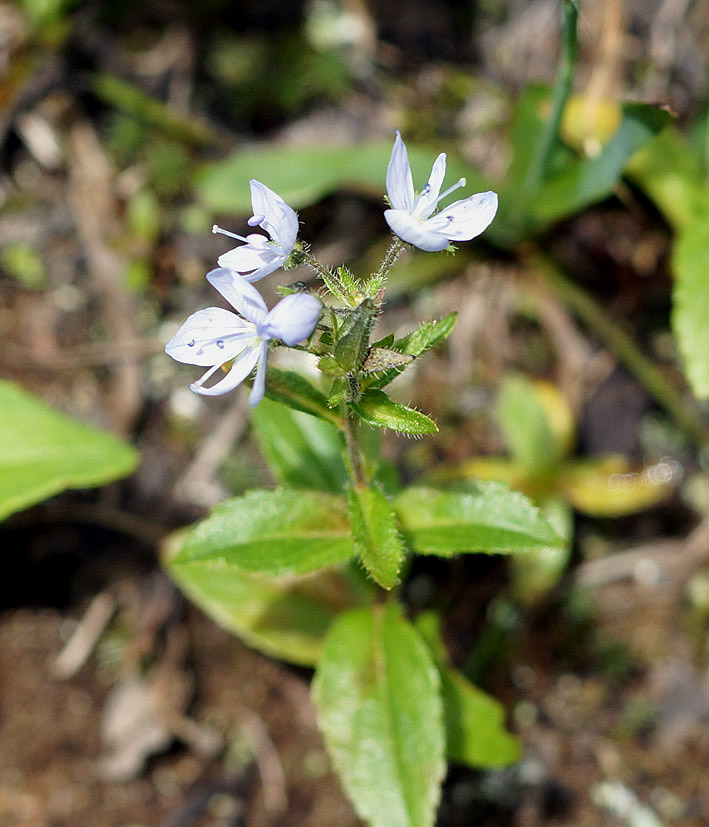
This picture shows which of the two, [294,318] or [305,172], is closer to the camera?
[294,318]

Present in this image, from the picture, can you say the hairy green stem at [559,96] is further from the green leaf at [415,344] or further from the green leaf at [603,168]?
the green leaf at [415,344]

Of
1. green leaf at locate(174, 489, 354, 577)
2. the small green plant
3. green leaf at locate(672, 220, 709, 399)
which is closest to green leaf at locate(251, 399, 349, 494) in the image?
the small green plant

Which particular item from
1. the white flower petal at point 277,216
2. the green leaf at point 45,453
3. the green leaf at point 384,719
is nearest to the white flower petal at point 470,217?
the white flower petal at point 277,216

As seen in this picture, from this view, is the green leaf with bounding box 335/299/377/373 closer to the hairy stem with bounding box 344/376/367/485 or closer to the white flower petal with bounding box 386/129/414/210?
the hairy stem with bounding box 344/376/367/485

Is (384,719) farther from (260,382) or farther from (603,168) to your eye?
(603,168)

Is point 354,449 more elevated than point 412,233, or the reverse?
point 412,233

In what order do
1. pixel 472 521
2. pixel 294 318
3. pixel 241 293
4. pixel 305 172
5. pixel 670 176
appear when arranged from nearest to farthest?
pixel 294 318, pixel 241 293, pixel 472 521, pixel 670 176, pixel 305 172

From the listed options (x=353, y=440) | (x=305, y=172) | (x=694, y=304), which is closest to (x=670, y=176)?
(x=694, y=304)
